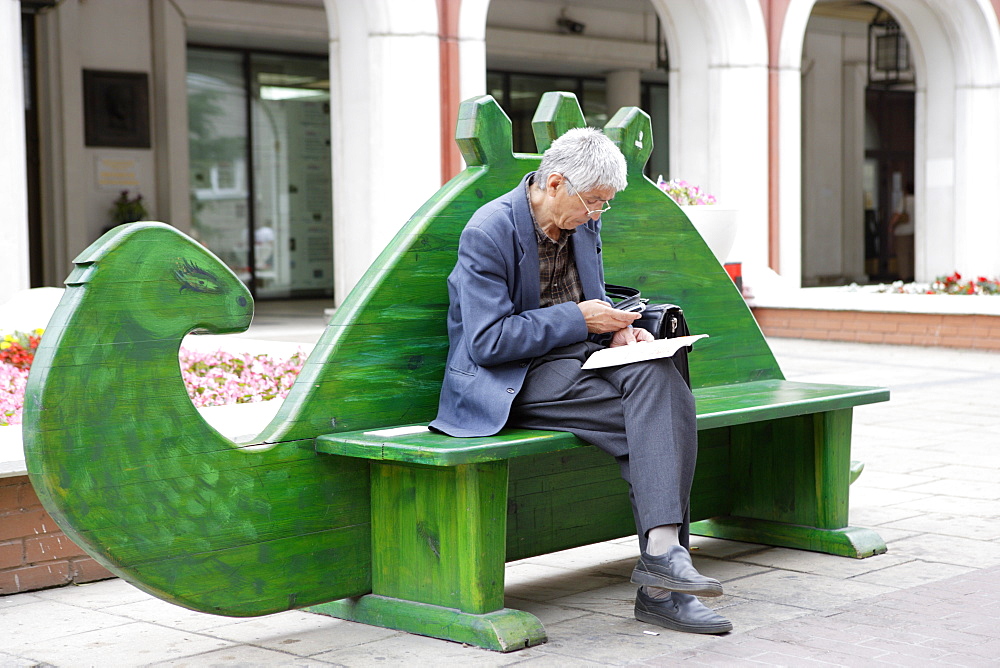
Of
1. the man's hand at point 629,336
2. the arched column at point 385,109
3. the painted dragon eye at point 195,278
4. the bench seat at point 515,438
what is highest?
the arched column at point 385,109

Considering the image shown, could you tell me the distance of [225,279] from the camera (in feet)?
9.96

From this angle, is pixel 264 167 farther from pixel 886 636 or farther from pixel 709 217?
pixel 886 636

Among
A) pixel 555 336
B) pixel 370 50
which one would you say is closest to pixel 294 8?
pixel 370 50

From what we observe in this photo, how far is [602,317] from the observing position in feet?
11.3

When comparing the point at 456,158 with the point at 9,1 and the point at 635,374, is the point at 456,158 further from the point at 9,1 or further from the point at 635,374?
the point at 635,374

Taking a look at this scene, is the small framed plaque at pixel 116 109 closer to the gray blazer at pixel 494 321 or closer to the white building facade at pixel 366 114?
the white building facade at pixel 366 114

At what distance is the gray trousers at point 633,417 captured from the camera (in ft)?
10.8

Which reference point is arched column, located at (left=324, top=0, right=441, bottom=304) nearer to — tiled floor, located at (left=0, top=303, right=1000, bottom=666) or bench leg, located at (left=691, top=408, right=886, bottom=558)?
tiled floor, located at (left=0, top=303, right=1000, bottom=666)

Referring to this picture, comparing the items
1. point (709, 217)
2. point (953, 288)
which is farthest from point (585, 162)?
point (953, 288)

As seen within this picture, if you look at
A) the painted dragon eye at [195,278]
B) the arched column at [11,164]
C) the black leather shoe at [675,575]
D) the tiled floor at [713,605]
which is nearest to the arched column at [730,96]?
Answer: the arched column at [11,164]

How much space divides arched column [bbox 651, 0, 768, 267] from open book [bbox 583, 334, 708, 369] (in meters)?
11.6

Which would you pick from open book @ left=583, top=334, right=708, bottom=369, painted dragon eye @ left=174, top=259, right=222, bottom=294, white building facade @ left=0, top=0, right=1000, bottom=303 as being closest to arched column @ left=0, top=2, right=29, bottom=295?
white building facade @ left=0, top=0, right=1000, bottom=303

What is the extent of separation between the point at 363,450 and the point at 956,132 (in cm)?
1558

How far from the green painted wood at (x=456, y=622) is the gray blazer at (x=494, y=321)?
0.48m
